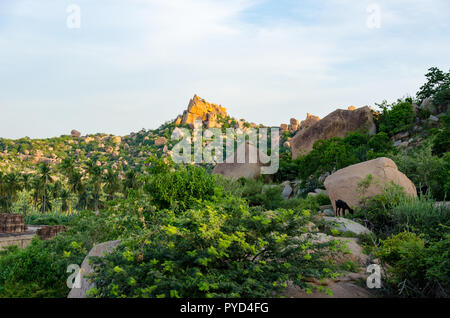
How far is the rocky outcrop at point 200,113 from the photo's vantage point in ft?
239

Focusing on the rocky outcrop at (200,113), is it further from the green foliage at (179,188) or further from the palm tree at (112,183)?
the green foliage at (179,188)

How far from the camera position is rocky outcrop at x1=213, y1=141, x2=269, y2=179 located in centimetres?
2228

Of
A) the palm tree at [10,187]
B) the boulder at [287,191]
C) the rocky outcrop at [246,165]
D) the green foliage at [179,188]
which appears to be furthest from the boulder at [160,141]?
the green foliage at [179,188]

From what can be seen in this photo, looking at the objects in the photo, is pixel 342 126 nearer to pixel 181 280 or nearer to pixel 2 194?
pixel 181 280

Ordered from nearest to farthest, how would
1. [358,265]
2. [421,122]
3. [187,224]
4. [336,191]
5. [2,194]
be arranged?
[187,224], [358,265], [336,191], [421,122], [2,194]

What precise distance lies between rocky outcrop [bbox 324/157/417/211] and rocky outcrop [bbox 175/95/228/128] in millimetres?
58849

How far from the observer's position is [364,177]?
39.3 ft

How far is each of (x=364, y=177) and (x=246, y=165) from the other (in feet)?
36.4

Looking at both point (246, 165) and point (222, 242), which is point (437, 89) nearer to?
point (246, 165)

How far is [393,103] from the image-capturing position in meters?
28.1
